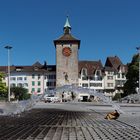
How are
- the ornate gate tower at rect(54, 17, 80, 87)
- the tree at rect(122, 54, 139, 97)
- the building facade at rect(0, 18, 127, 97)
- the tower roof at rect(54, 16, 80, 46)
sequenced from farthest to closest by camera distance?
the tower roof at rect(54, 16, 80, 46) < the building facade at rect(0, 18, 127, 97) < the ornate gate tower at rect(54, 17, 80, 87) < the tree at rect(122, 54, 139, 97)

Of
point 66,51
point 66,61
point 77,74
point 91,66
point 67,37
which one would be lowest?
point 77,74

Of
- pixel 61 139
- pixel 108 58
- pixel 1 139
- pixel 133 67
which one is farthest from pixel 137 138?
pixel 108 58

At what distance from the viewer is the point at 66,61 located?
141 meters

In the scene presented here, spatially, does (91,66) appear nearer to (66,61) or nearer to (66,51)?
(66,51)

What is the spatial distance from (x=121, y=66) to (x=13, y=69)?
3532 centimetres

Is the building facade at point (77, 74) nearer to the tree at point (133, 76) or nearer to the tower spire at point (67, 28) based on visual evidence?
the tower spire at point (67, 28)

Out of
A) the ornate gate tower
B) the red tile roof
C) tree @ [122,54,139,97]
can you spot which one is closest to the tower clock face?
the ornate gate tower

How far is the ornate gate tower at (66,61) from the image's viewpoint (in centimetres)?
14100

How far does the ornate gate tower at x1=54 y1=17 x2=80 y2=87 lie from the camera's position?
141000mm

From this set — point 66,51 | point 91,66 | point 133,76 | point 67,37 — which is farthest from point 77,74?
point 133,76

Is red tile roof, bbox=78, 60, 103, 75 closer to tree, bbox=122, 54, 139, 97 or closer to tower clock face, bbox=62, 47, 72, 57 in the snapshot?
tower clock face, bbox=62, 47, 72, 57

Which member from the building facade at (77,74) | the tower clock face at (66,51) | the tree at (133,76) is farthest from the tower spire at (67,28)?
the tree at (133,76)

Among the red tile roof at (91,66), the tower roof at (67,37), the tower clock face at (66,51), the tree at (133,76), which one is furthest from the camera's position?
the red tile roof at (91,66)

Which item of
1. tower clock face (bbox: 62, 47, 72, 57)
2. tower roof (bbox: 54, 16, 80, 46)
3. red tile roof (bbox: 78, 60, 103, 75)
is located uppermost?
tower roof (bbox: 54, 16, 80, 46)
